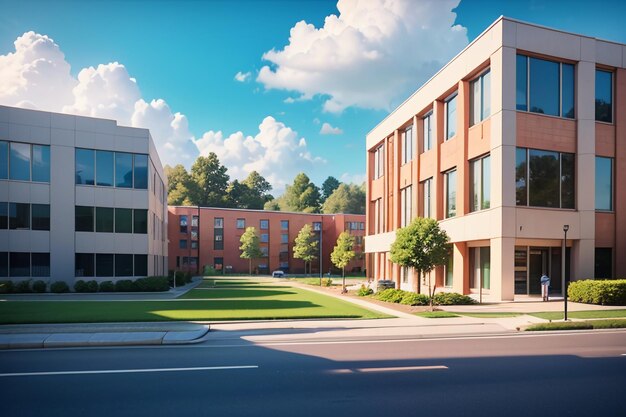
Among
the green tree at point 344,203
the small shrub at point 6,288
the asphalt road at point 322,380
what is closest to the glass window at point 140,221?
the small shrub at point 6,288

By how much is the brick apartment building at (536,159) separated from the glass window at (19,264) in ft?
95.5

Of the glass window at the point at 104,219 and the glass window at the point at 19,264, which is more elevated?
the glass window at the point at 104,219

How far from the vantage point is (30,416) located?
673 cm

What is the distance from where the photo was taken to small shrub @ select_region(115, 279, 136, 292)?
3078 centimetres

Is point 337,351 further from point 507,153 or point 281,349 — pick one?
point 507,153

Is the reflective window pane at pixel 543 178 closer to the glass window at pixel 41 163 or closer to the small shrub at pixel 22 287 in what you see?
the glass window at pixel 41 163

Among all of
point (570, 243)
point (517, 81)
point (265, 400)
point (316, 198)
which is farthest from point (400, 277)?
point (316, 198)

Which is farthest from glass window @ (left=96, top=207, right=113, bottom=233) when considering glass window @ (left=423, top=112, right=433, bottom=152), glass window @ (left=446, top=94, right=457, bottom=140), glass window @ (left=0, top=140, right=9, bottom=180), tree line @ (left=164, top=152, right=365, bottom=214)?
tree line @ (left=164, top=152, right=365, bottom=214)

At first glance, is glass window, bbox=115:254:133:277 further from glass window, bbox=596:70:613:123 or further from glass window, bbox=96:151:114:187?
glass window, bbox=596:70:613:123

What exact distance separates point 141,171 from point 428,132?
75.2 feet

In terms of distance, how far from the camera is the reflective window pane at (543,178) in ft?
82.7

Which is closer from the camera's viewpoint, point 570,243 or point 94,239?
point 570,243

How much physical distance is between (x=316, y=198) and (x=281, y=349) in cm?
10600

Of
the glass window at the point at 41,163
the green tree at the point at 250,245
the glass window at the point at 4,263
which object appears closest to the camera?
the glass window at the point at 4,263
